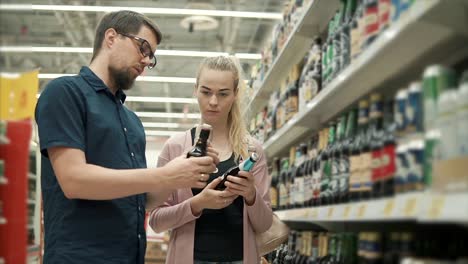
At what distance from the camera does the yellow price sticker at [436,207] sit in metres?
1.37

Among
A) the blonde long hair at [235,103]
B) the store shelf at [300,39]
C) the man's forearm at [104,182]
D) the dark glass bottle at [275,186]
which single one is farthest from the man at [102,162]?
the dark glass bottle at [275,186]

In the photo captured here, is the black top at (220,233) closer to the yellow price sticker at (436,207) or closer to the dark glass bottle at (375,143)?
the dark glass bottle at (375,143)

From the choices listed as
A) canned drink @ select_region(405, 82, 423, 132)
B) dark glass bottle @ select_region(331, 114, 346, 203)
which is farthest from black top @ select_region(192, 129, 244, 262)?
canned drink @ select_region(405, 82, 423, 132)

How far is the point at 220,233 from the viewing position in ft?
8.96

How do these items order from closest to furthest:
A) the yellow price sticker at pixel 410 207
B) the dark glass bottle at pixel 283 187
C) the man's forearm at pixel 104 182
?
1. the yellow price sticker at pixel 410 207
2. the man's forearm at pixel 104 182
3. the dark glass bottle at pixel 283 187

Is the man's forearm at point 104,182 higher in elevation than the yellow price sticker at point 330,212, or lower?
higher

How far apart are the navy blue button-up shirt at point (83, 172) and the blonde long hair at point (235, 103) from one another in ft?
2.05

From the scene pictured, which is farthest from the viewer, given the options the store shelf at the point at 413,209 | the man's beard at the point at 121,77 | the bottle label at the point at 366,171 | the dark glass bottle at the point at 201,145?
the man's beard at the point at 121,77

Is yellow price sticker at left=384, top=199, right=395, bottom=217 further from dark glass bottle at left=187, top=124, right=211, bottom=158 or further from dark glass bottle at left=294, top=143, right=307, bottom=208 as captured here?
dark glass bottle at left=294, top=143, right=307, bottom=208

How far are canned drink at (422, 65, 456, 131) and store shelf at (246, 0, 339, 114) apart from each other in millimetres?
1539

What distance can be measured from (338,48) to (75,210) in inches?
50.9

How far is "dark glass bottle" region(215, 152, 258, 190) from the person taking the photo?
2570mm

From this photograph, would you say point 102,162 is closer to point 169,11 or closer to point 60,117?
point 60,117

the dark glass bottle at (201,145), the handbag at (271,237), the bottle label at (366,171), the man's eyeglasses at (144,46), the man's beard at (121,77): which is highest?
the man's eyeglasses at (144,46)
